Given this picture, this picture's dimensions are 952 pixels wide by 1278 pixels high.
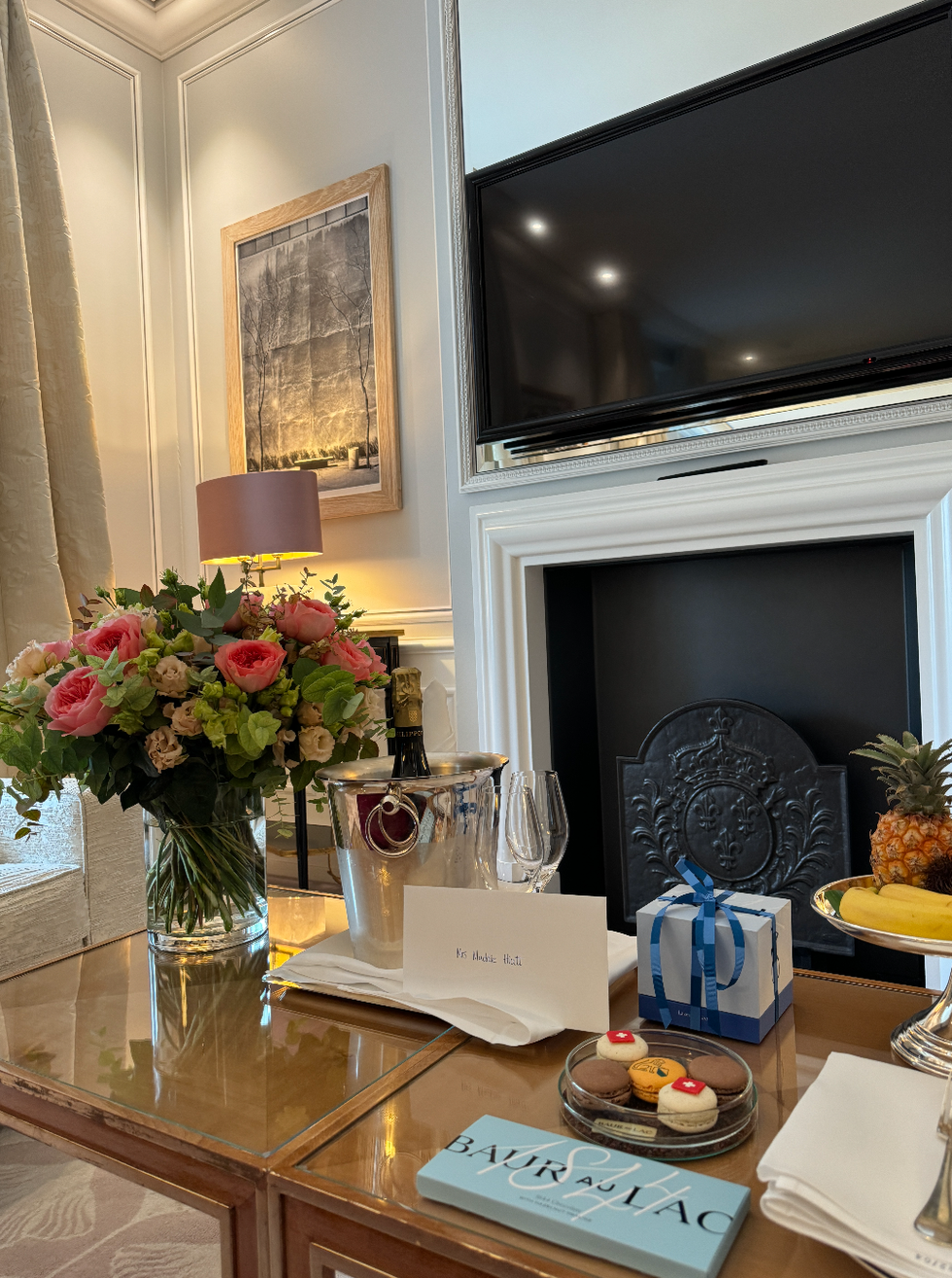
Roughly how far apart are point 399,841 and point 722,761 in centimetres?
154

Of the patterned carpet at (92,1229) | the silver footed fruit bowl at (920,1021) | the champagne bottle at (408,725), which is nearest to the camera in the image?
the silver footed fruit bowl at (920,1021)

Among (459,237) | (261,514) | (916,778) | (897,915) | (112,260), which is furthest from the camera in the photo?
(112,260)

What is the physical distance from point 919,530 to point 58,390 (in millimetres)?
2984

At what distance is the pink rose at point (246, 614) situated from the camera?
114cm

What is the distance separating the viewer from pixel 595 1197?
607 millimetres

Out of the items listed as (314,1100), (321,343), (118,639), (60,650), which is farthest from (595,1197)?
(321,343)

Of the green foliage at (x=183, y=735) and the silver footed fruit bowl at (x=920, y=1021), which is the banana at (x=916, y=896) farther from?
the green foliage at (x=183, y=735)

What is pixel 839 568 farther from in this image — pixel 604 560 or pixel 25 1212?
pixel 25 1212

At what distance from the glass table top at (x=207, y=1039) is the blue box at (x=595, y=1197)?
17cm

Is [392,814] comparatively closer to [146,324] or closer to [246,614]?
[246,614]

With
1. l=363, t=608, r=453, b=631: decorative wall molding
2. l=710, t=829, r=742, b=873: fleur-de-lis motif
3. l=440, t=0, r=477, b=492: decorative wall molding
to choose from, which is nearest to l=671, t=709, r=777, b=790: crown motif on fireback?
l=710, t=829, r=742, b=873: fleur-de-lis motif

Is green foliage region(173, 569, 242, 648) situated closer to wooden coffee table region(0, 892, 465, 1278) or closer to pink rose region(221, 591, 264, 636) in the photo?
pink rose region(221, 591, 264, 636)

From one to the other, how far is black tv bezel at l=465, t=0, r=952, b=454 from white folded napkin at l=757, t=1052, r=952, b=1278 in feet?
5.64

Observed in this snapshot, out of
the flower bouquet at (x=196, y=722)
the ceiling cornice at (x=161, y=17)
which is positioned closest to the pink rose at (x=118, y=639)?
the flower bouquet at (x=196, y=722)
